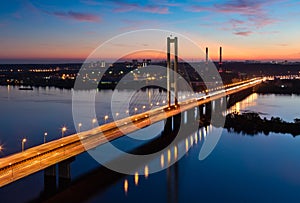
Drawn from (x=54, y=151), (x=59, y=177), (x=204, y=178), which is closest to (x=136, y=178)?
(x=204, y=178)

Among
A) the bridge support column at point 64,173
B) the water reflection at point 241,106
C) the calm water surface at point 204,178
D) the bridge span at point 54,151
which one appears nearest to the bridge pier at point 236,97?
the water reflection at point 241,106

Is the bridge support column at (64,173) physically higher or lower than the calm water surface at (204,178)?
higher

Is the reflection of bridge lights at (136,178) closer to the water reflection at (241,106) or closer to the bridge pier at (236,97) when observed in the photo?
the water reflection at (241,106)

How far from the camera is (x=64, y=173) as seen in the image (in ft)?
17.1

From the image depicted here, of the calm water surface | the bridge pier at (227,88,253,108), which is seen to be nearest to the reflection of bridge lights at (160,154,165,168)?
the calm water surface

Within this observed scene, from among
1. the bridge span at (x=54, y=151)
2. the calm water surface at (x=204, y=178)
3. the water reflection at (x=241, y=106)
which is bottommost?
the calm water surface at (x=204, y=178)

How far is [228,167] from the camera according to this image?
21.9ft

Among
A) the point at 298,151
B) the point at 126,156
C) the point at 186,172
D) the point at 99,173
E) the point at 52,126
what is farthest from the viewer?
the point at 52,126

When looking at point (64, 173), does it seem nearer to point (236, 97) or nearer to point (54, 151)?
point (54, 151)

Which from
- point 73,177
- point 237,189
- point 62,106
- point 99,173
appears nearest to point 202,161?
point 237,189

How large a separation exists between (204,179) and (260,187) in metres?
0.96

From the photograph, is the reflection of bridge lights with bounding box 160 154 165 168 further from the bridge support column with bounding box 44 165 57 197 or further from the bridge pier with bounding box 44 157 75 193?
the bridge support column with bounding box 44 165 57 197

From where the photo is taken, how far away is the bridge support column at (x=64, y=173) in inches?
204

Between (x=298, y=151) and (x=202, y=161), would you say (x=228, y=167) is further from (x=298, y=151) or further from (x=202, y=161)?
A: (x=298, y=151)
